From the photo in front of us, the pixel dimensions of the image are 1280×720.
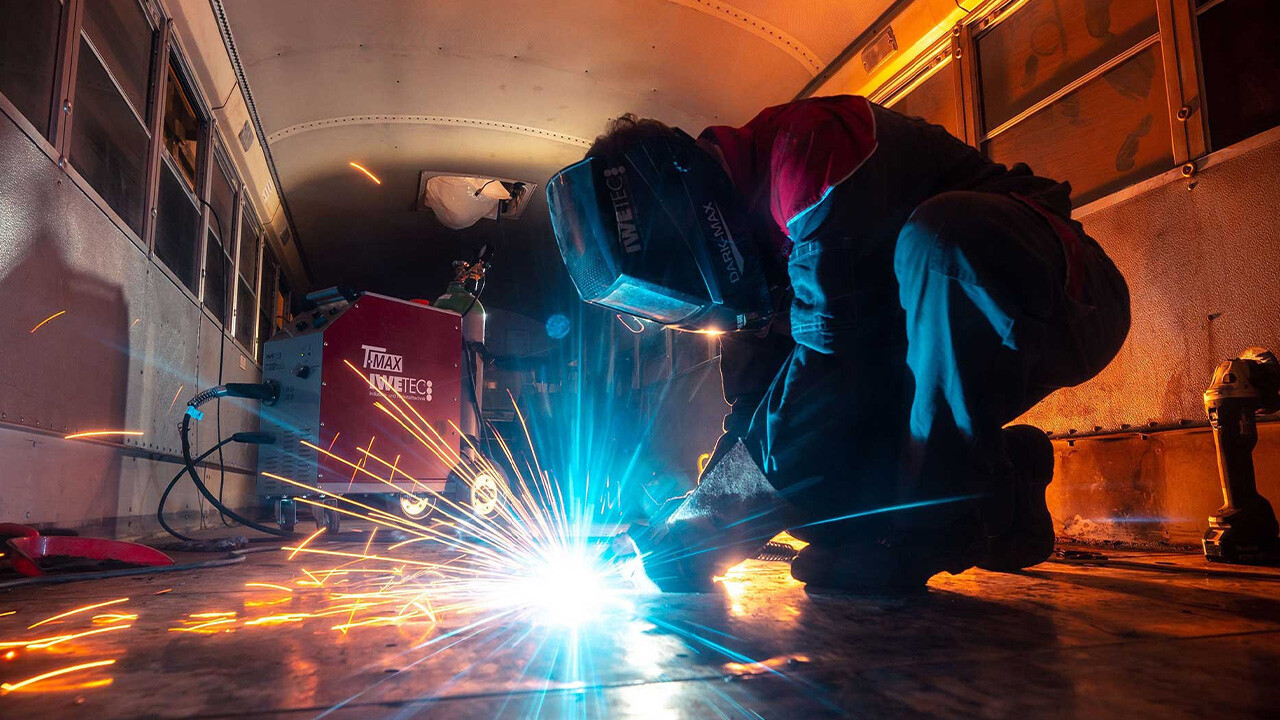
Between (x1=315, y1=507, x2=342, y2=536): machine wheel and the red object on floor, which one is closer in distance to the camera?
the red object on floor

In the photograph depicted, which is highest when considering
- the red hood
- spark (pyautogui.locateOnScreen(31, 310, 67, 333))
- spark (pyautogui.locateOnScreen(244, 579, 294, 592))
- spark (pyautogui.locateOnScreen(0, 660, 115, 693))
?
the red hood

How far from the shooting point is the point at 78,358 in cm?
250

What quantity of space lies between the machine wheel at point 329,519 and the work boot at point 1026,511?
10.0ft

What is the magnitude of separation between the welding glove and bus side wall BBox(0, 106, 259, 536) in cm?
189

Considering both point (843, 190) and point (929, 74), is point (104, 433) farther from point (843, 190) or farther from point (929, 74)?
point (929, 74)

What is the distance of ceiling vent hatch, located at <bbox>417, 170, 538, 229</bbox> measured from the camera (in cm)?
511

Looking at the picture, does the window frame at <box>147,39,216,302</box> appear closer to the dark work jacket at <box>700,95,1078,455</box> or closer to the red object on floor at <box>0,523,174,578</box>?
the red object on floor at <box>0,523,174,578</box>

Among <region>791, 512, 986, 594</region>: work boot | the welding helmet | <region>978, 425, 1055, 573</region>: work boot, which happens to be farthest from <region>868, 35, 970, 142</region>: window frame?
<region>791, 512, 986, 594</region>: work boot

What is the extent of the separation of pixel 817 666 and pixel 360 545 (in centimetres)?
271

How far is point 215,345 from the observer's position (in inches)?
175

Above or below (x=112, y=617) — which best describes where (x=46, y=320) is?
above

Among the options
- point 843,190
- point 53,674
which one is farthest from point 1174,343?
point 53,674

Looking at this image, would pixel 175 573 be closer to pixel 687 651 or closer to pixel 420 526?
pixel 687 651

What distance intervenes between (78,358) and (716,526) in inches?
91.9
